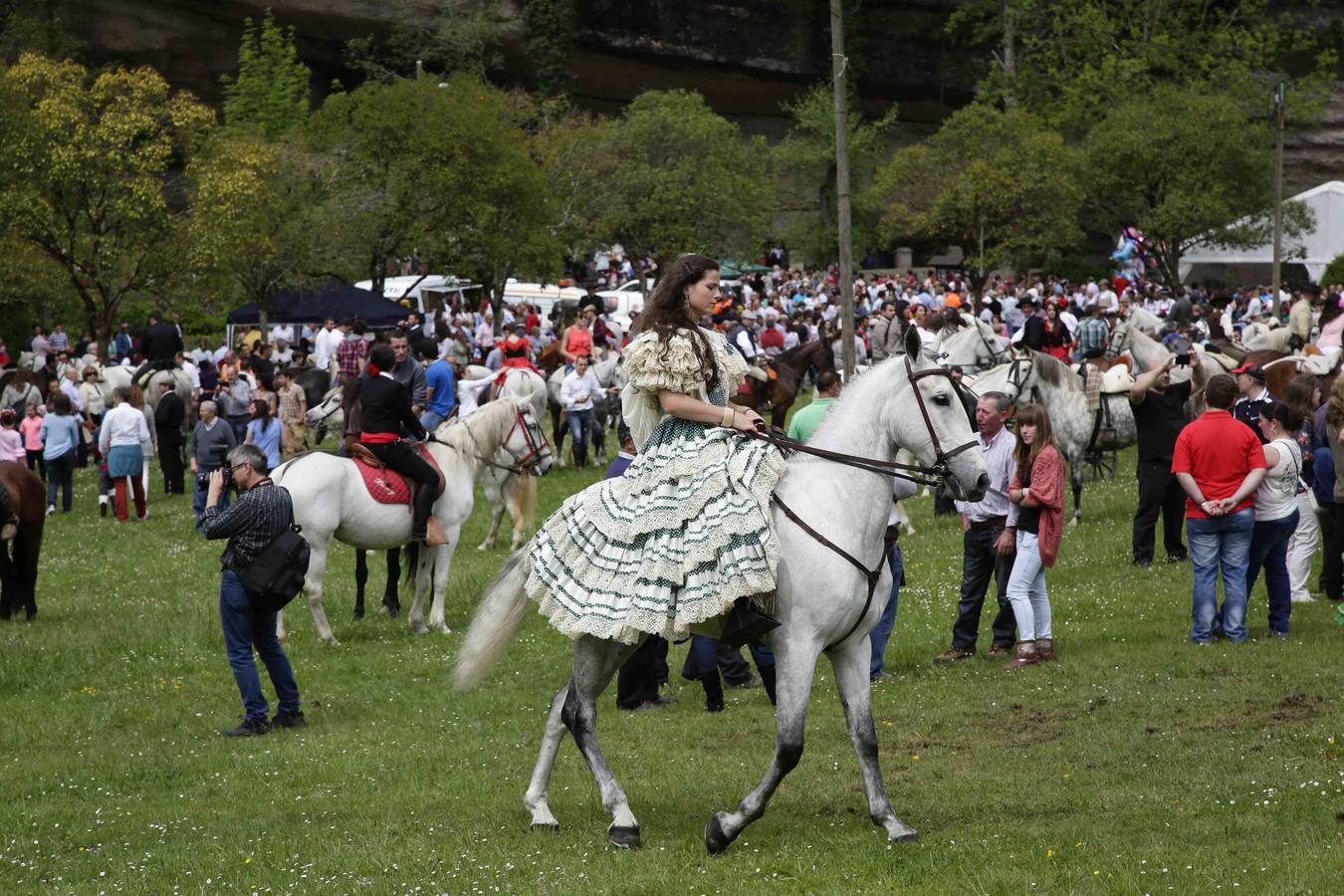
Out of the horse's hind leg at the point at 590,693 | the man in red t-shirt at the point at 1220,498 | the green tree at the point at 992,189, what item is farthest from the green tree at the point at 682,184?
the horse's hind leg at the point at 590,693

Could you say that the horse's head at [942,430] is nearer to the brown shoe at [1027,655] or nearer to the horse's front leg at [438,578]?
the brown shoe at [1027,655]

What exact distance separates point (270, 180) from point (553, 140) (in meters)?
12.7

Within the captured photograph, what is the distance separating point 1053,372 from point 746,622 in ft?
46.0

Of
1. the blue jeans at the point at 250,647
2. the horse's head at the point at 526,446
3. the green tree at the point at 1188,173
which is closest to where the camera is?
the blue jeans at the point at 250,647

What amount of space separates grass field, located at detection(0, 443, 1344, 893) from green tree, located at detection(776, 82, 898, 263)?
162 feet

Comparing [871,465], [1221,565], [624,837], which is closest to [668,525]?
[871,465]

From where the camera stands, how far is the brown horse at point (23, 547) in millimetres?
16734

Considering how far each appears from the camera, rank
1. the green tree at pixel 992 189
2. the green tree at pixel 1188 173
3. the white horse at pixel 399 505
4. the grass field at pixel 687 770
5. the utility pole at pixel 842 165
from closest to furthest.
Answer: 1. the grass field at pixel 687 770
2. the white horse at pixel 399 505
3. the utility pole at pixel 842 165
4. the green tree at pixel 992 189
5. the green tree at pixel 1188 173

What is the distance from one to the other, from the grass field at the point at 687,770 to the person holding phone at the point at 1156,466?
84cm

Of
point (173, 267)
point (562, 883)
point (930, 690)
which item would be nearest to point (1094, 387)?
point (930, 690)

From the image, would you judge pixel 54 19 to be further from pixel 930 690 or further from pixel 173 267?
pixel 930 690

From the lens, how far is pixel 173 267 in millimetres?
36781

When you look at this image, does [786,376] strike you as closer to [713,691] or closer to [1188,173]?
[713,691]

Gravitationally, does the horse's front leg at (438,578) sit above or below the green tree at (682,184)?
below
